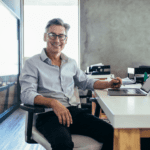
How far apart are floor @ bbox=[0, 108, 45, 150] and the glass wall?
0.75 feet

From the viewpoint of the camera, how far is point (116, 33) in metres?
4.07

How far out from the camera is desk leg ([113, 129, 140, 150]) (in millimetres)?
654

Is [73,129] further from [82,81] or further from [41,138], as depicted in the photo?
[82,81]

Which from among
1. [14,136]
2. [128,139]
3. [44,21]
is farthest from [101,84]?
[44,21]

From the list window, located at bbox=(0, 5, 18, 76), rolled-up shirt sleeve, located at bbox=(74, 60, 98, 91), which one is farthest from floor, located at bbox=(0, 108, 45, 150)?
rolled-up shirt sleeve, located at bbox=(74, 60, 98, 91)

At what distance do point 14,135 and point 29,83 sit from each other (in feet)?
5.33

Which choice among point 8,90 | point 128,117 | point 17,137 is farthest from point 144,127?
point 8,90

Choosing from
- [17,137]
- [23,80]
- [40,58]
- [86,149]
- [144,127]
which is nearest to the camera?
[144,127]

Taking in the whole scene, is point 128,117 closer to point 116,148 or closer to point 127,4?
point 116,148

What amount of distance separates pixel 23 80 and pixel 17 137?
5.02ft

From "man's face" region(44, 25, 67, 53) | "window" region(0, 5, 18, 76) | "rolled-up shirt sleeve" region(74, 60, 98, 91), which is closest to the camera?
"man's face" region(44, 25, 67, 53)

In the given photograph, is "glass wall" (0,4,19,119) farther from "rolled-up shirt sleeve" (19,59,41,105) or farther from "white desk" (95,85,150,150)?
"white desk" (95,85,150,150)

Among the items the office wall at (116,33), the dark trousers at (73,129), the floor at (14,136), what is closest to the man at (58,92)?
the dark trousers at (73,129)

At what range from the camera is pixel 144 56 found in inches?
160
